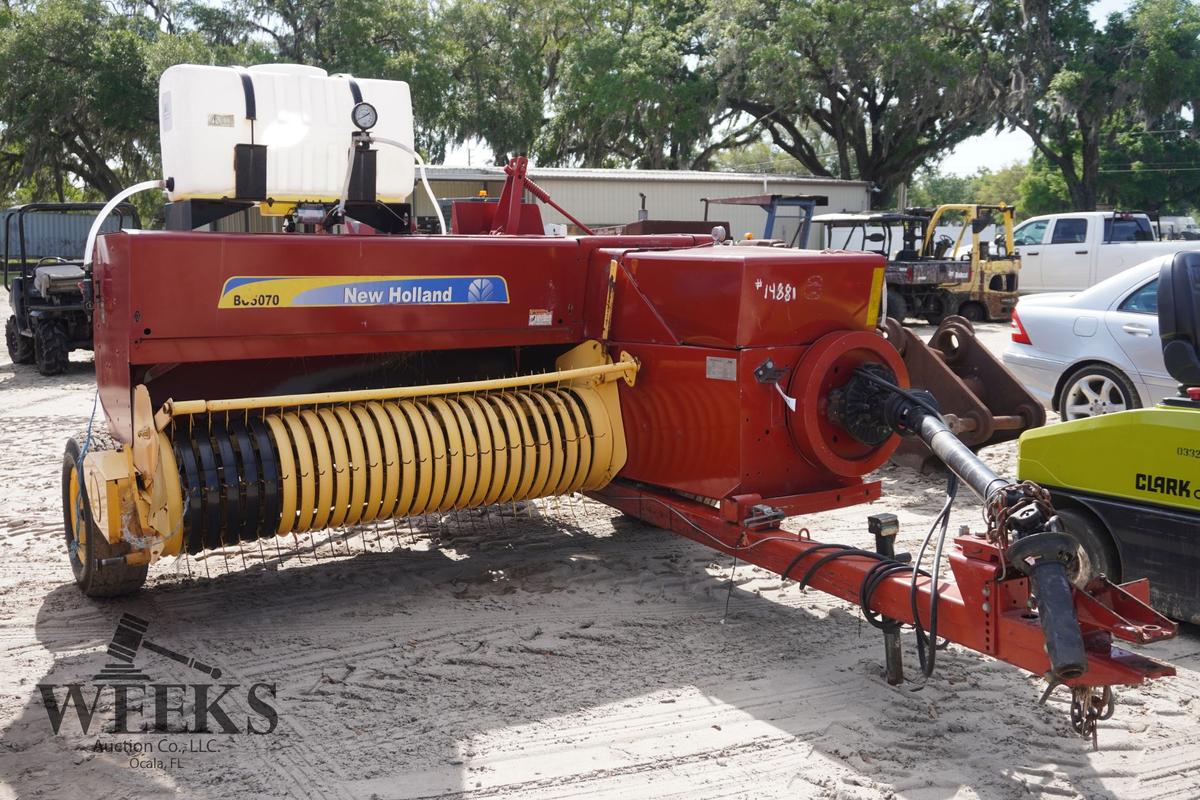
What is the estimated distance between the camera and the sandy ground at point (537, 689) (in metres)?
3.67

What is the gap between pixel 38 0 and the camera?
33.8m

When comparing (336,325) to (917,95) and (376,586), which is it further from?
(917,95)

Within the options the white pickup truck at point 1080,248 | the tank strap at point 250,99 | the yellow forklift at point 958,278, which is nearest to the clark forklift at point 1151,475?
the tank strap at point 250,99

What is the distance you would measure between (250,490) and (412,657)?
95 cm

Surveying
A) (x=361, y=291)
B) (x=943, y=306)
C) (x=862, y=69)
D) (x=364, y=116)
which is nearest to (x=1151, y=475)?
(x=361, y=291)

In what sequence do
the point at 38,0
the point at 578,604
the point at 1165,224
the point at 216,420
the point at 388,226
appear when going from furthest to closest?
the point at 38,0
the point at 1165,224
the point at 388,226
the point at 578,604
the point at 216,420

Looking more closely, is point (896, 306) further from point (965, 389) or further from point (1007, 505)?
point (1007, 505)

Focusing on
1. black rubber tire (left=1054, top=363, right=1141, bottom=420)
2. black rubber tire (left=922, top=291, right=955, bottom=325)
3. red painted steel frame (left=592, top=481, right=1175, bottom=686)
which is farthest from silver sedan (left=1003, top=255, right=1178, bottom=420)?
black rubber tire (left=922, top=291, right=955, bottom=325)

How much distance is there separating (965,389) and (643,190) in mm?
20500

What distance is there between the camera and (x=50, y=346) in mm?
13812

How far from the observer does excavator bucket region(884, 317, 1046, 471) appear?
7484 mm

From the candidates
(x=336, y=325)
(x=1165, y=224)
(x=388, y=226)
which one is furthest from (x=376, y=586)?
(x=1165, y=224)

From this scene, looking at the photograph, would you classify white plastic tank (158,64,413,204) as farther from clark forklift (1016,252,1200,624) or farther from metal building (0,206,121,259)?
metal building (0,206,121,259)

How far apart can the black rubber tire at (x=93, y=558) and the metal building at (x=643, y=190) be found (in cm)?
1949
